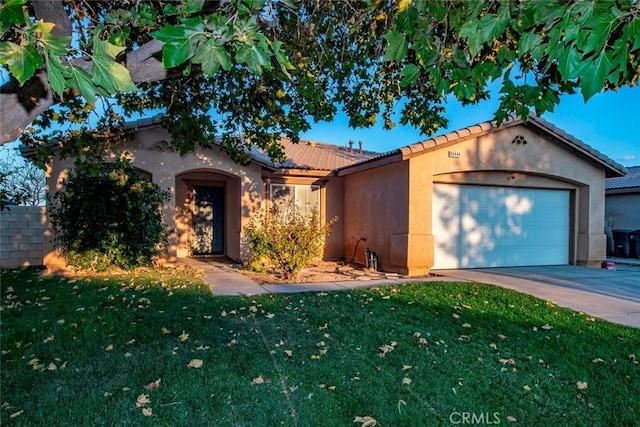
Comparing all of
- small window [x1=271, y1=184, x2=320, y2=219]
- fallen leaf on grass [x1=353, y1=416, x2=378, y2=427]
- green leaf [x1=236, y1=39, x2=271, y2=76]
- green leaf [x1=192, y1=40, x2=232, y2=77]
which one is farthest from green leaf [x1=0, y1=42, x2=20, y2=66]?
small window [x1=271, y1=184, x2=320, y2=219]

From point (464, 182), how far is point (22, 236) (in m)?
12.5

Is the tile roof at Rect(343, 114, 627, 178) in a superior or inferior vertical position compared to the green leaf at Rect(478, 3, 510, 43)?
superior

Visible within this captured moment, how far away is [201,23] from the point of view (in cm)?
190

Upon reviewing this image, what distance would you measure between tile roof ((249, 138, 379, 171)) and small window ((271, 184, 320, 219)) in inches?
32.2

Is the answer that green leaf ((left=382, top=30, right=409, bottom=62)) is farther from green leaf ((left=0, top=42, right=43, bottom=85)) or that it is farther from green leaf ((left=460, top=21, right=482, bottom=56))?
green leaf ((left=0, top=42, right=43, bottom=85))

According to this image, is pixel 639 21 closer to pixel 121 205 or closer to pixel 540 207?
pixel 121 205

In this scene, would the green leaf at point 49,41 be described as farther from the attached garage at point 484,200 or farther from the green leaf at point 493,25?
the attached garage at point 484,200

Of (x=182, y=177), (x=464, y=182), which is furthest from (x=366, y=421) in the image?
(x=182, y=177)

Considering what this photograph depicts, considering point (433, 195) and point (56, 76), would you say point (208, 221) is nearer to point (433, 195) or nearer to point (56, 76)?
point (433, 195)

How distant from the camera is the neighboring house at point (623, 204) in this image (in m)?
18.0

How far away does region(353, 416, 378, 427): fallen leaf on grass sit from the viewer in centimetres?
325

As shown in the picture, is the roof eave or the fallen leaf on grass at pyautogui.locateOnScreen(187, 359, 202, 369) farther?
the roof eave

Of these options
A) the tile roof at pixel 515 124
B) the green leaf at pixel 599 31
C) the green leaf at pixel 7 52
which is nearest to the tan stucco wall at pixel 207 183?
the tile roof at pixel 515 124

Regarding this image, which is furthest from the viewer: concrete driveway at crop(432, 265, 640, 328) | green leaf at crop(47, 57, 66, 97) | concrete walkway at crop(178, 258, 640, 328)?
concrete walkway at crop(178, 258, 640, 328)
